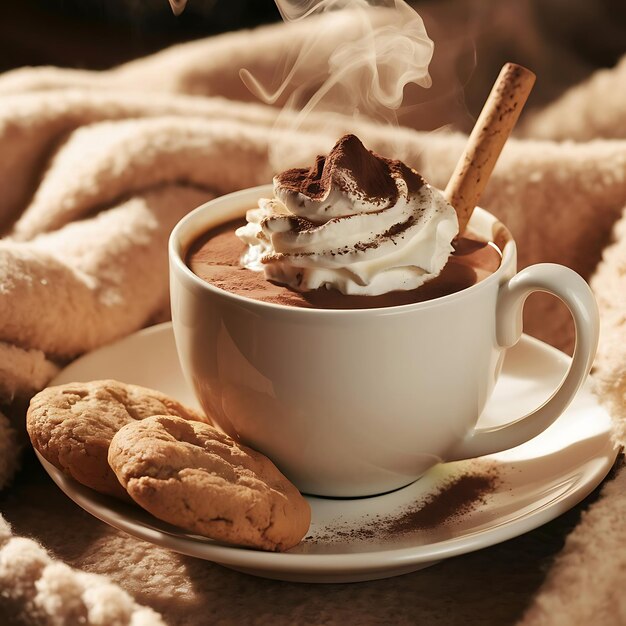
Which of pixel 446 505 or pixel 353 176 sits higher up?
pixel 353 176

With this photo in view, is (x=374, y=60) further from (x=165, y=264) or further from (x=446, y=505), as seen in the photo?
(x=446, y=505)

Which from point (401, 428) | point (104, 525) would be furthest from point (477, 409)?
point (104, 525)

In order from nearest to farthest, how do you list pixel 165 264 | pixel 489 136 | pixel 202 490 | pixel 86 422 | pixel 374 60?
pixel 202 490 < pixel 86 422 < pixel 489 136 < pixel 374 60 < pixel 165 264

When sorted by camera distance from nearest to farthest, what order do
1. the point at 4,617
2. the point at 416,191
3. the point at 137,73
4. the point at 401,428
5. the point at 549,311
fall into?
the point at 4,617
the point at 401,428
the point at 416,191
the point at 549,311
the point at 137,73

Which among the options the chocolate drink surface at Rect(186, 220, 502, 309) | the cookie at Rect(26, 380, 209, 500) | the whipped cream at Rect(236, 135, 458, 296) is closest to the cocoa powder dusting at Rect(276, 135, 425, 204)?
the whipped cream at Rect(236, 135, 458, 296)

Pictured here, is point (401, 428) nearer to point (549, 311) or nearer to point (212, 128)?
point (549, 311)

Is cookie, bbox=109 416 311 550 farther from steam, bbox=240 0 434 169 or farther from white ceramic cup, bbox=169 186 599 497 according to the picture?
steam, bbox=240 0 434 169

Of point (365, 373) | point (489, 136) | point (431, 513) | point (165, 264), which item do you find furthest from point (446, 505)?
point (165, 264)
